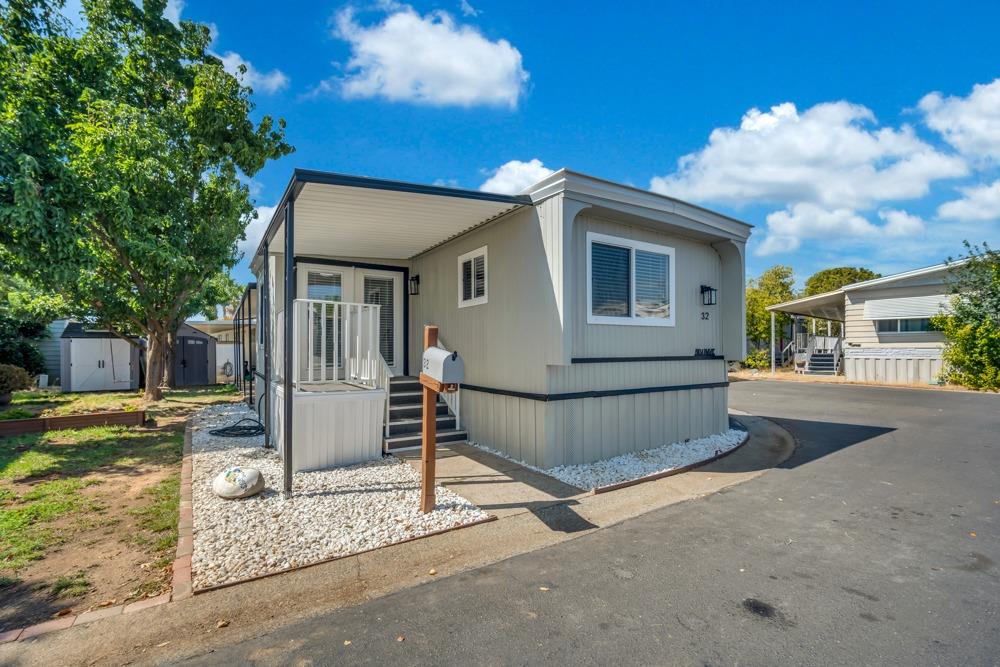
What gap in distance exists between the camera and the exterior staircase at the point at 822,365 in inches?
712

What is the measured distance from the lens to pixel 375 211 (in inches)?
201

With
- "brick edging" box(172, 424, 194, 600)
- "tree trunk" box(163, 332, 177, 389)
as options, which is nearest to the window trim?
"brick edging" box(172, 424, 194, 600)

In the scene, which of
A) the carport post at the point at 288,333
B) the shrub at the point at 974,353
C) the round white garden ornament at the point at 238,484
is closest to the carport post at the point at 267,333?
the carport post at the point at 288,333

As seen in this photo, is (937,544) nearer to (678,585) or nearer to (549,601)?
(678,585)

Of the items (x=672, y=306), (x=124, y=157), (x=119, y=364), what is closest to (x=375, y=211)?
(x=672, y=306)

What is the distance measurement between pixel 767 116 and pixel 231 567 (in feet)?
48.0

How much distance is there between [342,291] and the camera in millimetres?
7578

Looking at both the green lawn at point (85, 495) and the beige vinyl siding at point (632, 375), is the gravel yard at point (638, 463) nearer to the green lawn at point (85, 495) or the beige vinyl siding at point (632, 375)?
the beige vinyl siding at point (632, 375)

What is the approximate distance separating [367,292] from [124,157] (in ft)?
17.8

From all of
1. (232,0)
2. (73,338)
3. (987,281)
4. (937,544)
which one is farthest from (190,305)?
(987,281)

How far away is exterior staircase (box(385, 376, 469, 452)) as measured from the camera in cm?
592

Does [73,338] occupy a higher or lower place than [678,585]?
higher

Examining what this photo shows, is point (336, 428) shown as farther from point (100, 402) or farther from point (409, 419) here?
point (100, 402)

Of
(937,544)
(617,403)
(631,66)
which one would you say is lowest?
(937,544)
